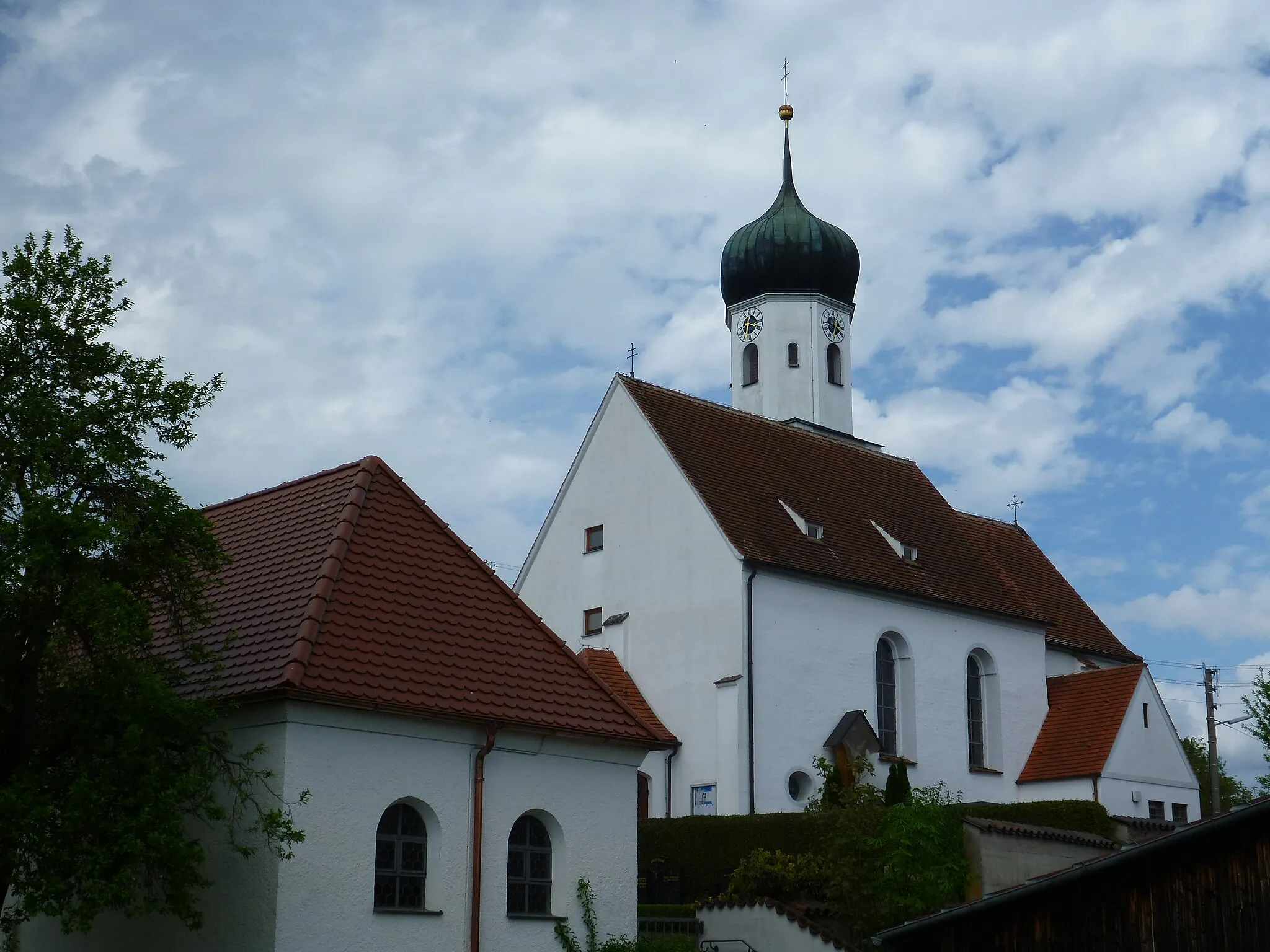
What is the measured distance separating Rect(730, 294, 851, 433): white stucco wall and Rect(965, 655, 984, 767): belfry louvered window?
33.3ft

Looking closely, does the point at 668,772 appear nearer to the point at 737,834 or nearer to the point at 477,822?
the point at 737,834

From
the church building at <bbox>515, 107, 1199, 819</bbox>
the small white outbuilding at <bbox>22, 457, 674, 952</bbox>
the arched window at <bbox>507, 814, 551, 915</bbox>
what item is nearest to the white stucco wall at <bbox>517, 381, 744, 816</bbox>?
the church building at <bbox>515, 107, 1199, 819</bbox>

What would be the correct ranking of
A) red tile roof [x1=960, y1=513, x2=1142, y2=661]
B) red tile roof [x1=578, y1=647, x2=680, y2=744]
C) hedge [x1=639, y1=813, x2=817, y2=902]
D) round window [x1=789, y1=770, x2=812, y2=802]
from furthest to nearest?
red tile roof [x1=960, y1=513, x2=1142, y2=661] → red tile roof [x1=578, y1=647, x2=680, y2=744] → round window [x1=789, y1=770, x2=812, y2=802] → hedge [x1=639, y1=813, x2=817, y2=902]

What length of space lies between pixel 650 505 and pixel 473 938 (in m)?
17.2

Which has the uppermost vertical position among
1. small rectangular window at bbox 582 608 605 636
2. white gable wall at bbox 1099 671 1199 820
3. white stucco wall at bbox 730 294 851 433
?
white stucco wall at bbox 730 294 851 433

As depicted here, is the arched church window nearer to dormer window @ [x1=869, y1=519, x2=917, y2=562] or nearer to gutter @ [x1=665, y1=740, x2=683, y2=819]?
dormer window @ [x1=869, y1=519, x2=917, y2=562]

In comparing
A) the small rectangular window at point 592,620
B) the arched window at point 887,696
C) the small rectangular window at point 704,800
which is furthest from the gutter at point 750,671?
the small rectangular window at point 592,620

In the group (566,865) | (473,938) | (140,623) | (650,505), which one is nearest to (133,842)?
(140,623)

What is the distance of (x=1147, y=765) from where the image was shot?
37.2 m

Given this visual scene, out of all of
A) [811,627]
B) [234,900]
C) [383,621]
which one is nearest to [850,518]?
[811,627]

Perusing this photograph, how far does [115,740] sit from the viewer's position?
1517 centimetres

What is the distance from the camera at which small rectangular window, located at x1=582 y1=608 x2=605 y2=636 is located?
3522 centimetres

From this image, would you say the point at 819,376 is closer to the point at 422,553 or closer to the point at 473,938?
the point at 422,553

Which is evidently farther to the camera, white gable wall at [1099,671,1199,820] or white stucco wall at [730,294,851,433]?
white stucco wall at [730,294,851,433]
